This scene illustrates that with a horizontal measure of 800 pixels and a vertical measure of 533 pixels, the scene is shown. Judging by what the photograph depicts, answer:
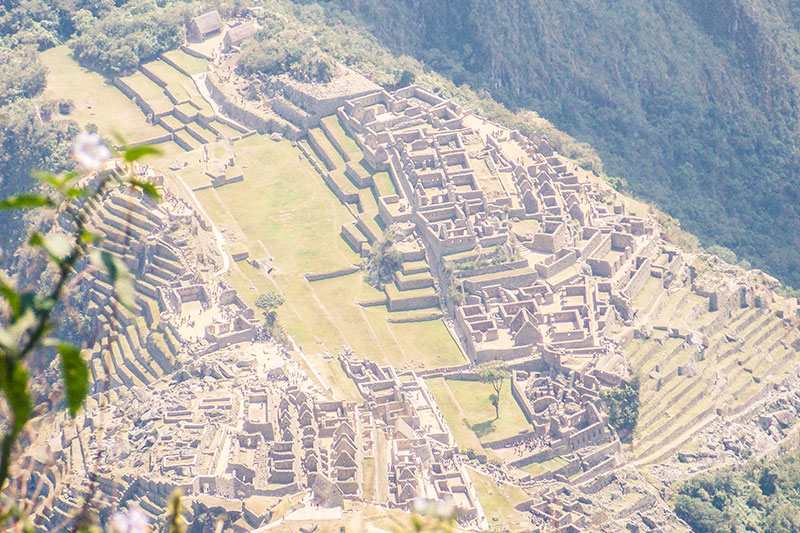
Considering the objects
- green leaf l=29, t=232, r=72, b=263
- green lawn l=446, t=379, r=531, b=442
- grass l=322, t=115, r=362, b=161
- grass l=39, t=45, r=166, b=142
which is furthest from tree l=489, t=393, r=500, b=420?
green leaf l=29, t=232, r=72, b=263

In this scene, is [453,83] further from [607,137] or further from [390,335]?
[390,335]

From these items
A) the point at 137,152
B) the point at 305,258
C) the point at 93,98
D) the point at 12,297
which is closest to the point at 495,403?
the point at 305,258

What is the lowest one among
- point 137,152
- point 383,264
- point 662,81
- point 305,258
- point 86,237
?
point 662,81

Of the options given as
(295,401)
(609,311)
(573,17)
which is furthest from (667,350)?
(573,17)

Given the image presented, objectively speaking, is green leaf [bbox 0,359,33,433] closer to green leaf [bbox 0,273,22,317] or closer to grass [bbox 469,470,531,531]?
green leaf [bbox 0,273,22,317]

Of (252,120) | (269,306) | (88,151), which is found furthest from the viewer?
(252,120)

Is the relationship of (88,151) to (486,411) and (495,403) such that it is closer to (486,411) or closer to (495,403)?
(486,411)
